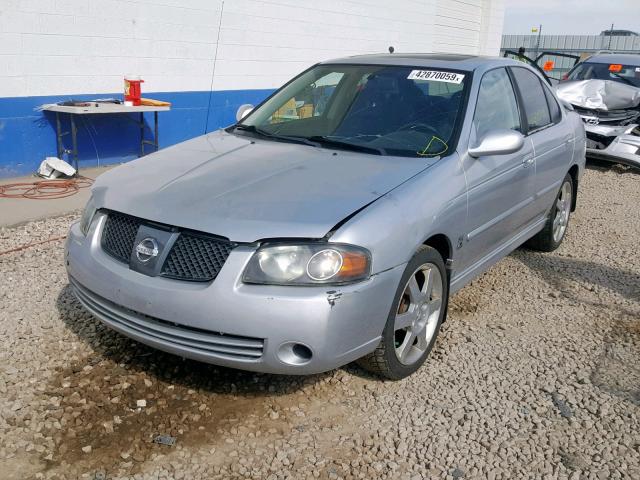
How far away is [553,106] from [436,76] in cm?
172

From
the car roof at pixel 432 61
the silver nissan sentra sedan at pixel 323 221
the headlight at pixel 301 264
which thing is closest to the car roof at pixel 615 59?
the car roof at pixel 432 61

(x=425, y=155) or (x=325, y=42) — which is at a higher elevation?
(x=325, y=42)

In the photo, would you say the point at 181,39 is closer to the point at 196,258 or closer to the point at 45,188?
the point at 45,188

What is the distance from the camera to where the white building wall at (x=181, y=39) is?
7.48m

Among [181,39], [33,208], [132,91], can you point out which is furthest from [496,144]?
[181,39]

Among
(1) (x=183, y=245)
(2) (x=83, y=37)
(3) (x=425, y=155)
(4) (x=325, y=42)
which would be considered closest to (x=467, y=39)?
(4) (x=325, y=42)

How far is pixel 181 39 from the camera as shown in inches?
360

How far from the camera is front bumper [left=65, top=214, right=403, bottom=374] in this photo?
278cm

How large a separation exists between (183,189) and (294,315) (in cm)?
97

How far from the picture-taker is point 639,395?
11.3 feet

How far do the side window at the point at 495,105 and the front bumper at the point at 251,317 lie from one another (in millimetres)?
1515

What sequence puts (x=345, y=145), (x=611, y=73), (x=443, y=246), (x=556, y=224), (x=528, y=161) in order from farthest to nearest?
(x=611, y=73) → (x=556, y=224) → (x=528, y=161) → (x=345, y=145) → (x=443, y=246)

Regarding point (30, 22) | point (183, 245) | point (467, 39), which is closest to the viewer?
point (183, 245)

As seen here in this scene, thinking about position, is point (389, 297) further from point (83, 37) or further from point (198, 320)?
point (83, 37)
